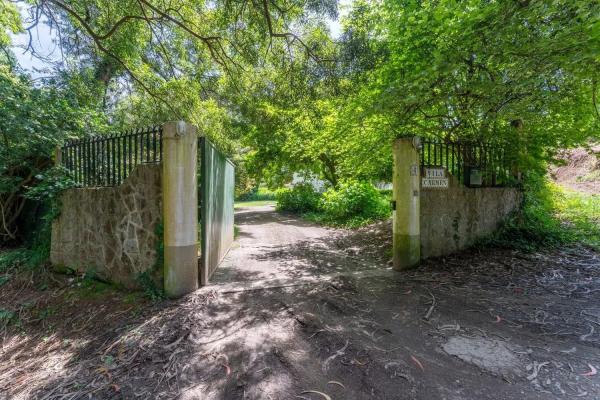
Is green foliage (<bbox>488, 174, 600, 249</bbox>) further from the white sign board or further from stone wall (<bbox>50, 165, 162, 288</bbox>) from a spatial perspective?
stone wall (<bbox>50, 165, 162, 288</bbox>)

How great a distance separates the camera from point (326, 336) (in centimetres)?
302

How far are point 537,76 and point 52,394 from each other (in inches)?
266

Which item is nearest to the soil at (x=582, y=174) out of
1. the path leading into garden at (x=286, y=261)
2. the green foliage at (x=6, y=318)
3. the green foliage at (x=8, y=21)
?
the path leading into garden at (x=286, y=261)

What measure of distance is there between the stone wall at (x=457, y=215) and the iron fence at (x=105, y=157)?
15.9 feet

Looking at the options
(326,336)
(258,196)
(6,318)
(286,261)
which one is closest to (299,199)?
(286,261)

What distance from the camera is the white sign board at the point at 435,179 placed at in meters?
5.40

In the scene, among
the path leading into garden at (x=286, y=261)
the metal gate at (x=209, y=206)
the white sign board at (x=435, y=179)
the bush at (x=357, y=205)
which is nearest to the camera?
→ the metal gate at (x=209, y=206)

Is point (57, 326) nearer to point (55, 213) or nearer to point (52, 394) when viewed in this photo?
point (52, 394)

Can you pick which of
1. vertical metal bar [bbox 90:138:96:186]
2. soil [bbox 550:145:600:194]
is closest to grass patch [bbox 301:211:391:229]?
soil [bbox 550:145:600:194]

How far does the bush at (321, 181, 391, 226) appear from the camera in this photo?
11.0 metres

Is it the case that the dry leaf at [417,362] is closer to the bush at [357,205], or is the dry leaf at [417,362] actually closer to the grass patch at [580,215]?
the grass patch at [580,215]

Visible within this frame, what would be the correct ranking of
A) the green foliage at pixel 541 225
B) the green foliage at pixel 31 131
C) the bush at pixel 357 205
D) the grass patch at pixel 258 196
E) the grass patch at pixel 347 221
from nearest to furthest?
1. the green foliage at pixel 31 131
2. the green foliage at pixel 541 225
3. the grass patch at pixel 347 221
4. the bush at pixel 357 205
5. the grass patch at pixel 258 196

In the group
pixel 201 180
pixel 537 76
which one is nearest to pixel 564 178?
pixel 537 76

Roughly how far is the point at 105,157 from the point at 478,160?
718cm
